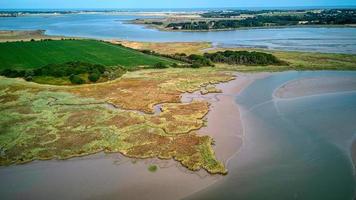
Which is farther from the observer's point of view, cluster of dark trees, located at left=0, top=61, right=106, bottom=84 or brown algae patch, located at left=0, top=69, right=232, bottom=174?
cluster of dark trees, located at left=0, top=61, right=106, bottom=84

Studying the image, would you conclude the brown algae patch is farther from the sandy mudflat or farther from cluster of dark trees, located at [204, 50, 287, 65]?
cluster of dark trees, located at [204, 50, 287, 65]

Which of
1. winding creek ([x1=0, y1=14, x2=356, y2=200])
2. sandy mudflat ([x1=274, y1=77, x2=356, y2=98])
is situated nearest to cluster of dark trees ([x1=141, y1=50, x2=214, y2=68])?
sandy mudflat ([x1=274, y1=77, x2=356, y2=98])

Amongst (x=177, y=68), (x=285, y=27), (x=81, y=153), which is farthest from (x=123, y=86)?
(x=285, y=27)

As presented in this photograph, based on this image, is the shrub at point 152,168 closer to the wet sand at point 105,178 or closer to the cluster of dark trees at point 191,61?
the wet sand at point 105,178

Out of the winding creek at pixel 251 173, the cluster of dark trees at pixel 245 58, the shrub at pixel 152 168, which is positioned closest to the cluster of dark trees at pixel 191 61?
the cluster of dark trees at pixel 245 58

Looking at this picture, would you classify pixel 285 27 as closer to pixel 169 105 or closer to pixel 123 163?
pixel 169 105

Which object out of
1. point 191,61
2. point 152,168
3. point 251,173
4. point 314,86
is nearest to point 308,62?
point 314,86

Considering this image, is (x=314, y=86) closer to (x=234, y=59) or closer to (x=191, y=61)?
(x=234, y=59)
